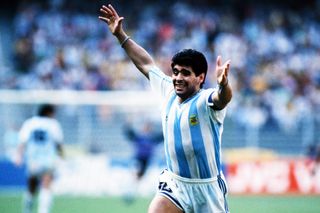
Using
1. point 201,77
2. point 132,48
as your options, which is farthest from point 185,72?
point 132,48

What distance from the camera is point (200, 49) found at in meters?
27.9

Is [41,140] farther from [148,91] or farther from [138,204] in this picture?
[148,91]

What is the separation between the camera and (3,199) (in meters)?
19.2

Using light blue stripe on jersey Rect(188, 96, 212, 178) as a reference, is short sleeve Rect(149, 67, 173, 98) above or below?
above

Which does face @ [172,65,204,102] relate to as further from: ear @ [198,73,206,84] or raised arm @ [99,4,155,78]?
raised arm @ [99,4,155,78]

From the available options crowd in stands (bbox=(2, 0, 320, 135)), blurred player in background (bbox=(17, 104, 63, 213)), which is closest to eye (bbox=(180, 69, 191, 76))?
blurred player in background (bbox=(17, 104, 63, 213))

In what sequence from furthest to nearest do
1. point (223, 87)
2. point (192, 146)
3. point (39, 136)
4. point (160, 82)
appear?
point (39, 136), point (160, 82), point (192, 146), point (223, 87)

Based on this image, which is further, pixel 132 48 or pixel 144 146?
pixel 144 146

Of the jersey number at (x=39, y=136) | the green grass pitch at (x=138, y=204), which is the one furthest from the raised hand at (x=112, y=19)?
the green grass pitch at (x=138, y=204)

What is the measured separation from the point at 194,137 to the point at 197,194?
564 millimetres

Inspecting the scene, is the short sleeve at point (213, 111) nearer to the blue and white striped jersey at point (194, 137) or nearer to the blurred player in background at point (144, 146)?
the blue and white striped jersey at point (194, 137)

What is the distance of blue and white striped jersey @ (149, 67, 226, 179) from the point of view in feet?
26.2

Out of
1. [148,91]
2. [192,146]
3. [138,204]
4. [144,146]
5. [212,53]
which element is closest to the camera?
[192,146]

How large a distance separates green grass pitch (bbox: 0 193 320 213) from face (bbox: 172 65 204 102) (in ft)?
29.2
